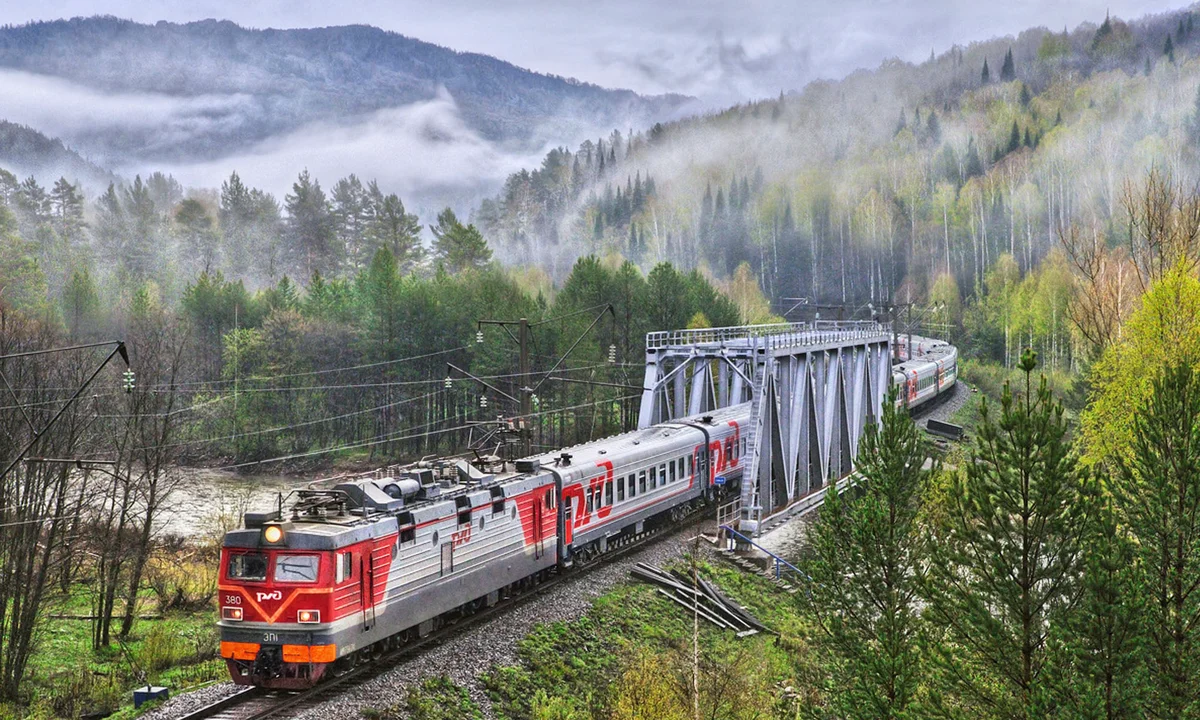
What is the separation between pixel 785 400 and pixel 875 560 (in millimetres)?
21208

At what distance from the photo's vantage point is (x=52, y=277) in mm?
121812

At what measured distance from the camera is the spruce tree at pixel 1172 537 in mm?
15414

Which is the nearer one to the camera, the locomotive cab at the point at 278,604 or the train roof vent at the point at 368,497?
the locomotive cab at the point at 278,604

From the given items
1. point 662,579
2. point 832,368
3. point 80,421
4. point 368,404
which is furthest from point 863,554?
point 368,404

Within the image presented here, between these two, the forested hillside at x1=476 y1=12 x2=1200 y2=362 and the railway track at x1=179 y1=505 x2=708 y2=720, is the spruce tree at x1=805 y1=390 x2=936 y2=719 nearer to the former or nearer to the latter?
the railway track at x1=179 y1=505 x2=708 y2=720

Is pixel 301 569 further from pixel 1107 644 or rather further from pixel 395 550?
pixel 1107 644

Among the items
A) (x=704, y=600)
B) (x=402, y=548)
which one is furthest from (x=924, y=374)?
(x=402, y=548)

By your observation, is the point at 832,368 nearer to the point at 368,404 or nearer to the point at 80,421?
the point at 80,421

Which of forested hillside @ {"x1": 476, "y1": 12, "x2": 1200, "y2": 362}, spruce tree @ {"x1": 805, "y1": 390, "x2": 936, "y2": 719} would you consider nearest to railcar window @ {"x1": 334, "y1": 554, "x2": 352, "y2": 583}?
spruce tree @ {"x1": 805, "y1": 390, "x2": 936, "y2": 719}

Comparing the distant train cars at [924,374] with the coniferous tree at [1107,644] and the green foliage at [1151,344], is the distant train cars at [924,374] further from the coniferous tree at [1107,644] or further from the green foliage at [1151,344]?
the coniferous tree at [1107,644]

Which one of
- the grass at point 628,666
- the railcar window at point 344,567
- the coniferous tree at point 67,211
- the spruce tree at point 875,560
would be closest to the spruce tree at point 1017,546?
the spruce tree at point 875,560

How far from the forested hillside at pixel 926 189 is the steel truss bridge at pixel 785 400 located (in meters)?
68.4

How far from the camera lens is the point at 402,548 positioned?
23.6m

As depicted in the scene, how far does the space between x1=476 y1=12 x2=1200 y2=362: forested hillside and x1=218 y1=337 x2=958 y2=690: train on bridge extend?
91.3 metres
